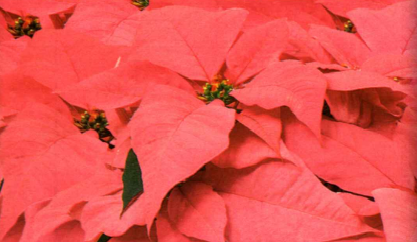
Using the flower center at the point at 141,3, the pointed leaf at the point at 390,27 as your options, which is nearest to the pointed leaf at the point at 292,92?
the pointed leaf at the point at 390,27

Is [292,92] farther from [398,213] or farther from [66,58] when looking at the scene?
[66,58]

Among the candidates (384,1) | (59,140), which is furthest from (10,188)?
(384,1)

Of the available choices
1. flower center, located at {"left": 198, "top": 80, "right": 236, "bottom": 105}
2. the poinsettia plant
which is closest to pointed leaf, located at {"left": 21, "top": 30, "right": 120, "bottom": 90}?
the poinsettia plant

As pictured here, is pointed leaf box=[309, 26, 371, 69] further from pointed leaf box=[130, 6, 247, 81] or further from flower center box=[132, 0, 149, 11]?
flower center box=[132, 0, 149, 11]

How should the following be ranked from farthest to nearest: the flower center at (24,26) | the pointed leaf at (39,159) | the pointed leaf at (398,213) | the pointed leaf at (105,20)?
the flower center at (24,26), the pointed leaf at (105,20), the pointed leaf at (39,159), the pointed leaf at (398,213)

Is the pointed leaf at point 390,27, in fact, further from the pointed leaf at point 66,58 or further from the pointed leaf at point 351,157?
the pointed leaf at point 66,58

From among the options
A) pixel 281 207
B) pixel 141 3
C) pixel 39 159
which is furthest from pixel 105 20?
pixel 281 207

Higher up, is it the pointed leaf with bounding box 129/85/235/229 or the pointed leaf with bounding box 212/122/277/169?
the pointed leaf with bounding box 129/85/235/229
